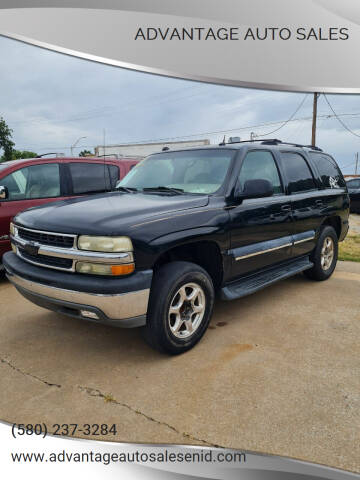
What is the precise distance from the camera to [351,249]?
771 cm

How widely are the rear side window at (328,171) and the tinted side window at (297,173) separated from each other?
1.03 ft

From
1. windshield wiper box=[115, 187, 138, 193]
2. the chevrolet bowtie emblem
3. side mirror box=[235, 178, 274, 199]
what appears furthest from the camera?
windshield wiper box=[115, 187, 138, 193]

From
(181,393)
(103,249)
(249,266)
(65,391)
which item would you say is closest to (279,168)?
(249,266)

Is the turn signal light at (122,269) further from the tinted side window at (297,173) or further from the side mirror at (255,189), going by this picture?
the tinted side window at (297,173)

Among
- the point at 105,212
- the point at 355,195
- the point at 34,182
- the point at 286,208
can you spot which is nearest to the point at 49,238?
the point at 105,212

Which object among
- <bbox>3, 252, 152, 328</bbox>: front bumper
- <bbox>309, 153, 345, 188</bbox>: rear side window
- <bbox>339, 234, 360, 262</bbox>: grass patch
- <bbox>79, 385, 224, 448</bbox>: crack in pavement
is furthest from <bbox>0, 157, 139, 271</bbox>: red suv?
<bbox>339, 234, 360, 262</bbox>: grass patch

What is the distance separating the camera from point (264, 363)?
9.80 ft

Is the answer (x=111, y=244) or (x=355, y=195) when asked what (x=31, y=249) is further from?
(x=355, y=195)

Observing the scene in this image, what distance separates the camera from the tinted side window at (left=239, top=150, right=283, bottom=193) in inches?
151

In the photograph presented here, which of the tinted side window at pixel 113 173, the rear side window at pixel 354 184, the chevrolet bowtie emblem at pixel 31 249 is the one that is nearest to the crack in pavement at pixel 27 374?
the chevrolet bowtie emblem at pixel 31 249

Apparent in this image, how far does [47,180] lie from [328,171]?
4296 millimetres

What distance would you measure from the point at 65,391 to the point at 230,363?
1271 mm

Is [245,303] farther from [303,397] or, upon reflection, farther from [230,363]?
[303,397]

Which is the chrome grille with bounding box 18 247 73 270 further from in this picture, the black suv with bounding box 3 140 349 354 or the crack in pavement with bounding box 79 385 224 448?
the crack in pavement with bounding box 79 385 224 448
